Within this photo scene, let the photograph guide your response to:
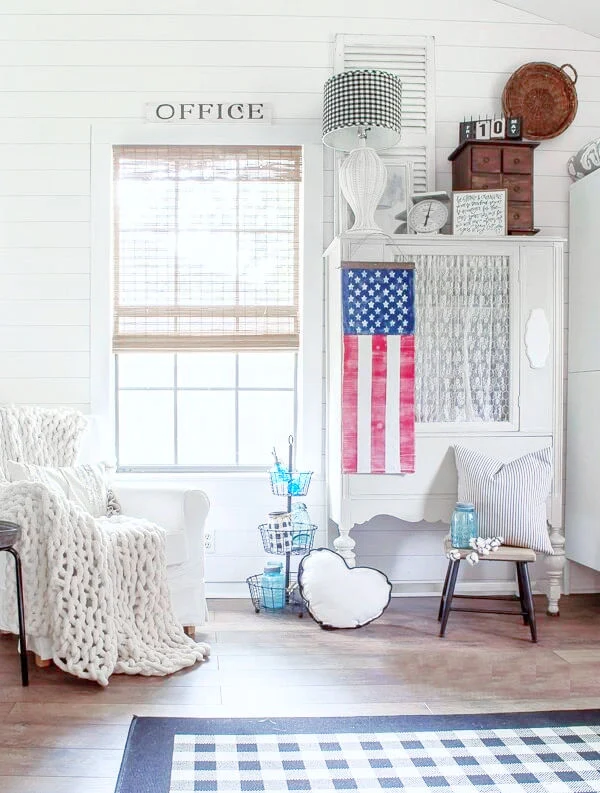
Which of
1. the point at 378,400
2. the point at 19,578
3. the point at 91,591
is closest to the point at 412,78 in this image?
the point at 378,400

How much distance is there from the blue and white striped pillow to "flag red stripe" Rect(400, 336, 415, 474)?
0.21m

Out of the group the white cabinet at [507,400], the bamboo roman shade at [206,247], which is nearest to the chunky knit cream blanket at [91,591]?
the white cabinet at [507,400]

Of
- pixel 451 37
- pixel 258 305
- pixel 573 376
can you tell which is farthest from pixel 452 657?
pixel 451 37

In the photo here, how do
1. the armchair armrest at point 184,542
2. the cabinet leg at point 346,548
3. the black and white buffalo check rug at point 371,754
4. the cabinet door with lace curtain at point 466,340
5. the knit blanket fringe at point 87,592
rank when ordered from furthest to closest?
1. the cabinet door with lace curtain at point 466,340
2. the cabinet leg at point 346,548
3. the armchair armrest at point 184,542
4. the knit blanket fringe at point 87,592
5. the black and white buffalo check rug at point 371,754

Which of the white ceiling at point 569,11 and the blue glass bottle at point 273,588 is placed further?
the white ceiling at point 569,11

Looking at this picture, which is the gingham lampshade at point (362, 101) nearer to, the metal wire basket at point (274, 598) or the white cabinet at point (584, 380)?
the white cabinet at point (584, 380)

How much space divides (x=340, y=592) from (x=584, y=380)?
5.13 ft

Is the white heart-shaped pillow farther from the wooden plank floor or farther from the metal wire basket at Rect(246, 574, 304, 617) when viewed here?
the metal wire basket at Rect(246, 574, 304, 617)

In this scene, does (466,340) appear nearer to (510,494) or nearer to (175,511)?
(510,494)

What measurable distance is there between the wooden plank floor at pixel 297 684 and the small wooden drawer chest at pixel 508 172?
6.14 ft

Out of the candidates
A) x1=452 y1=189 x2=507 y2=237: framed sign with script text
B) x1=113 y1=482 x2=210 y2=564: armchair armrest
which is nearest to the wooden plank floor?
x1=113 y1=482 x2=210 y2=564: armchair armrest

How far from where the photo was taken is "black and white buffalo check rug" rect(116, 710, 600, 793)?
2.13 metres

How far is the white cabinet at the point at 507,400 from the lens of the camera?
12.3 feet

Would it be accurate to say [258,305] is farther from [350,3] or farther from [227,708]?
[227,708]
